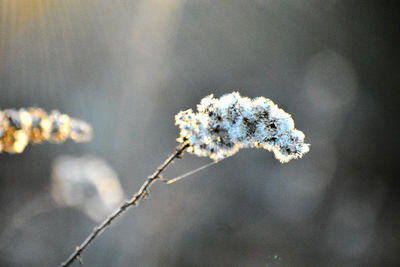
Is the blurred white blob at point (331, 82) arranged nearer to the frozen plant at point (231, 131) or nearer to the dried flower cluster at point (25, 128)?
the frozen plant at point (231, 131)

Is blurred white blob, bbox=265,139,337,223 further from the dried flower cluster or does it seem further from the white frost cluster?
the dried flower cluster

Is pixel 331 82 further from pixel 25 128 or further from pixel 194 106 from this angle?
pixel 25 128

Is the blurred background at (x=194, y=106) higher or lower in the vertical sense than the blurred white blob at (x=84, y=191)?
higher

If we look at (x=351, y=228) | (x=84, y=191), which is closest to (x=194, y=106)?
(x=84, y=191)

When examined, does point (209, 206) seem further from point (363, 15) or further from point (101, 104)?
point (363, 15)

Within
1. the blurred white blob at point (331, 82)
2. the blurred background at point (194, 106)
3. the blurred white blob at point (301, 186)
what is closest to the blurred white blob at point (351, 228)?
the blurred background at point (194, 106)
